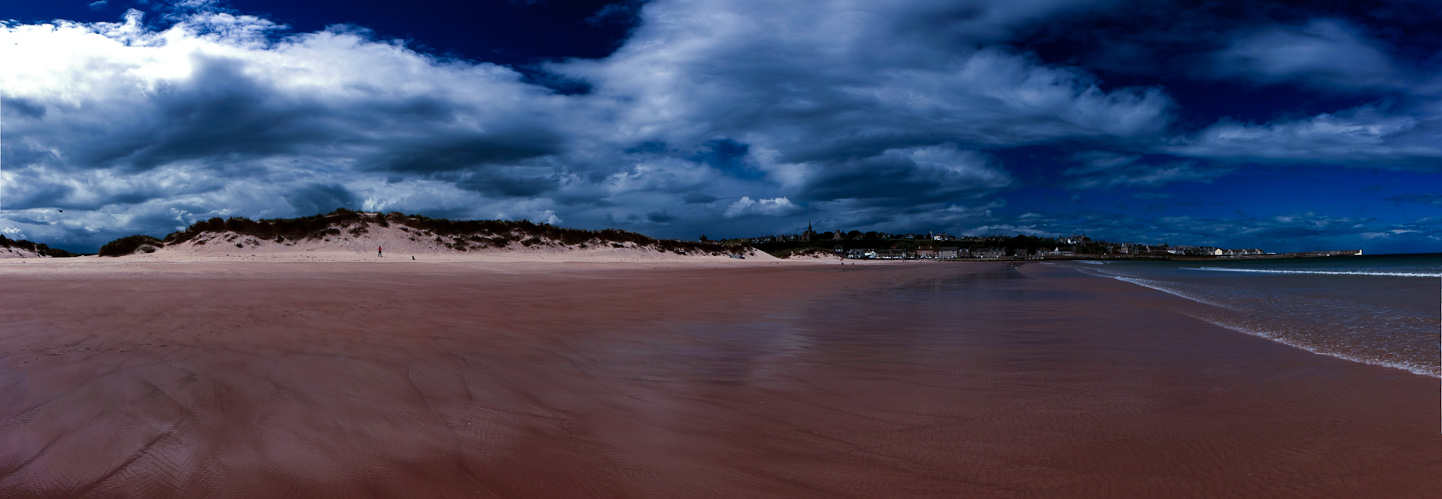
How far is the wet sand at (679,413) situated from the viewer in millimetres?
2947

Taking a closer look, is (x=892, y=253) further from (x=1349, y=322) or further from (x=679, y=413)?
(x=679, y=413)

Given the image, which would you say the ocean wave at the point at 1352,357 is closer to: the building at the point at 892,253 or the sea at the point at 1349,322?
the sea at the point at 1349,322

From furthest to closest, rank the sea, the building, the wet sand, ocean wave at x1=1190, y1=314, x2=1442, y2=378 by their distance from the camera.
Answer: the building → the sea → ocean wave at x1=1190, y1=314, x2=1442, y2=378 → the wet sand

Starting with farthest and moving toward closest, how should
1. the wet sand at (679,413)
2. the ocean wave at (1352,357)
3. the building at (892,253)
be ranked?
the building at (892,253)
the ocean wave at (1352,357)
the wet sand at (679,413)

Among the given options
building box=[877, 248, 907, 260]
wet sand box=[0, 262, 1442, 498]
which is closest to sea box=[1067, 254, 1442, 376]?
wet sand box=[0, 262, 1442, 498]

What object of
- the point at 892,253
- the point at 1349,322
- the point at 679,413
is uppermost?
the point at 892,253

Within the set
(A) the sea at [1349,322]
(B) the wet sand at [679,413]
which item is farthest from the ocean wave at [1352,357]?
(B) the wet sand at [679,413]

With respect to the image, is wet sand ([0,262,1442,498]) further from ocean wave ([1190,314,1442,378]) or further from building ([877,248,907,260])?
building ([877,248,907,260])

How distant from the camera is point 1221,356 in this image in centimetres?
654

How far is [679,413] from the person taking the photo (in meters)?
4.17

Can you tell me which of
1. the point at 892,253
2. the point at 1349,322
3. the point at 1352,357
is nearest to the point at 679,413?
the point at 1352,357

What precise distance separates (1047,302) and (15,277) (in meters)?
26.0

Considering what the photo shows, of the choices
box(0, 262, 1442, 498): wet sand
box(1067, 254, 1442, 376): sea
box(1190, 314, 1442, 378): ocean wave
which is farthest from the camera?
box(1067, 254, 1442, 376): sea

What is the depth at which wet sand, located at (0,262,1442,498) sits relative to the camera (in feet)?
9.67
